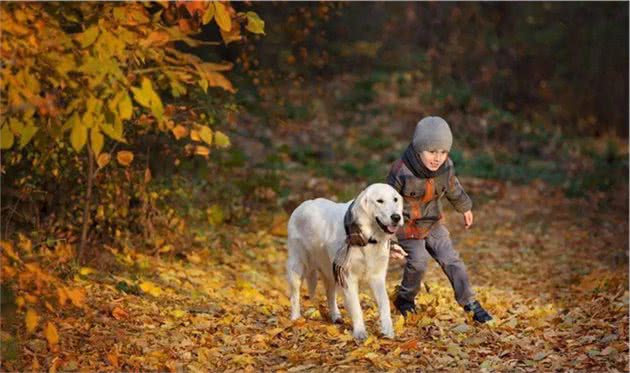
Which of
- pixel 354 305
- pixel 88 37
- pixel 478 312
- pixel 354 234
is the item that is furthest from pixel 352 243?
pixel 88 37

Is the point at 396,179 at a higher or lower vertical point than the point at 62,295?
higher

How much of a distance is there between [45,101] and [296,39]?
217 inches

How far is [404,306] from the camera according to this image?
6.73m

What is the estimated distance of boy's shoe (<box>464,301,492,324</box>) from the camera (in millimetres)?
6586

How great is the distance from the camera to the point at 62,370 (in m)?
5.40

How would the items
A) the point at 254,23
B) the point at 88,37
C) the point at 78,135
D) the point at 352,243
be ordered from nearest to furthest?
1. the point at 78,135
2. the point at 88,37
3. the point at 254,23
4. the point at 352,243

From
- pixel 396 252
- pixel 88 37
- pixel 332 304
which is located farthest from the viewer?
pixel 332 304

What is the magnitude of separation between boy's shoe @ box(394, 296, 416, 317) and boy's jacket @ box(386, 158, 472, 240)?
1.59ft

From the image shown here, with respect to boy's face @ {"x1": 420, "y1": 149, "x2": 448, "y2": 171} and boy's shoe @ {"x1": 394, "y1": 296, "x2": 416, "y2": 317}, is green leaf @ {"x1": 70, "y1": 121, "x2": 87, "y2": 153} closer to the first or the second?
boy's face @ {"x1": 420, "y1": 149, "x2": 448, "y2": 171}

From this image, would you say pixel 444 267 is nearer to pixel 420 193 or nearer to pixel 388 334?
pixel 420 193

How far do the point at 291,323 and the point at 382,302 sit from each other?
681 mm

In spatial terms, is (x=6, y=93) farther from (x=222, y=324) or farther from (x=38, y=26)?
(x=222, y=324)

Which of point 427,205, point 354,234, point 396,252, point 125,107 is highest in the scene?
point 125,107

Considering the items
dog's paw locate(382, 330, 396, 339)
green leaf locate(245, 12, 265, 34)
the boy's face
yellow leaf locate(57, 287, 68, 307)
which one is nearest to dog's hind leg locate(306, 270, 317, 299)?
dog's paw locate(382, 330, 396, 339)
